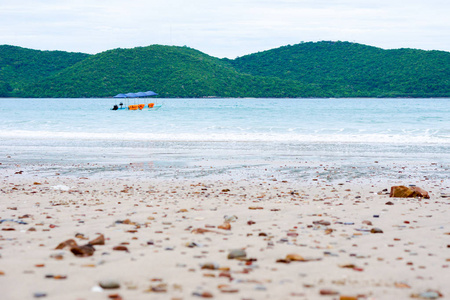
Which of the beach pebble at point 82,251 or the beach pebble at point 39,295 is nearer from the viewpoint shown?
the beach pebble at point 39,295

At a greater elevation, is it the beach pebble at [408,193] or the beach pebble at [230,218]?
the beach pebble at [408,193]

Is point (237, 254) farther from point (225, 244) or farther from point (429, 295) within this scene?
point (429, 295)

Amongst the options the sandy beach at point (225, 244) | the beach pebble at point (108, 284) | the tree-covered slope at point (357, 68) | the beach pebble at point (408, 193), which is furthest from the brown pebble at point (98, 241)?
the tree-covered slope at point (357, 68)

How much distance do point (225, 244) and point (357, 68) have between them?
4812 inches

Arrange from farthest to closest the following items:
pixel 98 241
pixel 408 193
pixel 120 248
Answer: pixel 408 193, pixel 98 241, pixel 120 248

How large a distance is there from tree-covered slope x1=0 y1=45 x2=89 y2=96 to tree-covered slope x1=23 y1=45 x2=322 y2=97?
588 cm

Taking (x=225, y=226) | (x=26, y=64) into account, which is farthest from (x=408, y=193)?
(x=26, y=64)

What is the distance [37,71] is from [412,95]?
8324 cm

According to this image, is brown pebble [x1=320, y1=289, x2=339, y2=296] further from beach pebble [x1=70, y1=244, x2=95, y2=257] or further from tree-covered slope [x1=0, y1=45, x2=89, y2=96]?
tree-covered slope [x1=0, y1=45, x2=89, y2=96]

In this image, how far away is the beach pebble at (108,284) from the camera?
3.83 meters

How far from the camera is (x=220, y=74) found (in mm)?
118688

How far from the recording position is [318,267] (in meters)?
4.46

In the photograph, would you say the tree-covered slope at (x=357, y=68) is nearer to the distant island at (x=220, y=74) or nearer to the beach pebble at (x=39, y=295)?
the distant island at (x=220, y=74)

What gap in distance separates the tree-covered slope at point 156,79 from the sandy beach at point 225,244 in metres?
99.2
